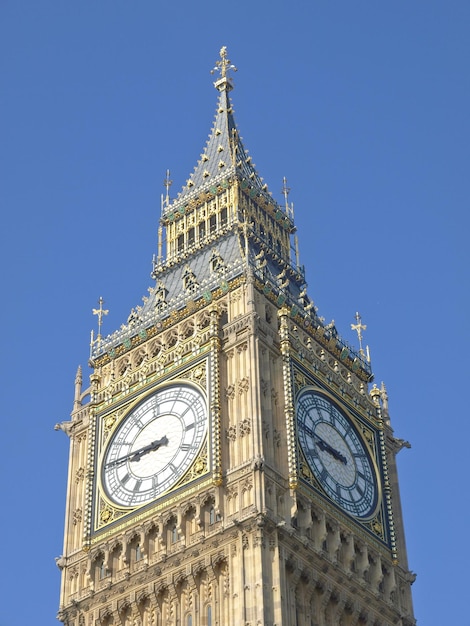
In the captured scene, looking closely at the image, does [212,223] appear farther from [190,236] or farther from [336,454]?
[336,454]

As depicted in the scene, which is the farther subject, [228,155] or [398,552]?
A: [228,155]

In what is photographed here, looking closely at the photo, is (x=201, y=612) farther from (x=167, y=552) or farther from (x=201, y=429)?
(x=201, y=429)

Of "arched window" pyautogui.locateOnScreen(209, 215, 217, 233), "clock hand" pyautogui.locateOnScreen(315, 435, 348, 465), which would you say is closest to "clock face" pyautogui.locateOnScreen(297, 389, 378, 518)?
"clock hand" pyautogui.locateOnScreen(315, 435, 348, 465)

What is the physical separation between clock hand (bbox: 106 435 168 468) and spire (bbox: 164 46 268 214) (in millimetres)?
15446

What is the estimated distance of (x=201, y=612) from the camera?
165 feet

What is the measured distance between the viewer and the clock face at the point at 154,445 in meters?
54.2

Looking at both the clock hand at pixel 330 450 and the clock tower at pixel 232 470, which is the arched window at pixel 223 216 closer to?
the clock tower at pixel 232 470

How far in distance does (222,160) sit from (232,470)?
→ 20.3 metres

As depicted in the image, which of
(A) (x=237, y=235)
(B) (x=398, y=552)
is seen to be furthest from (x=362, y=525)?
(A) (x=237, y=235)

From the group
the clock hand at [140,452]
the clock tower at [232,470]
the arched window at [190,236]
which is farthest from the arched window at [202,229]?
the clock hand at [140,452]

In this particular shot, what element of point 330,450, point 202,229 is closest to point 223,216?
point 202,229

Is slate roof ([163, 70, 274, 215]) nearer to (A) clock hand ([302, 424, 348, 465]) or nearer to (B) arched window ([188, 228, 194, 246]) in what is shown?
(B) arched window ([188, 228, 194, 246])

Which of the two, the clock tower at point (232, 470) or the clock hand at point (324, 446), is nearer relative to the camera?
the clock tower at point (232, 470)

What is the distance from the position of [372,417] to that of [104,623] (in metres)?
13.3
